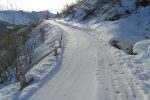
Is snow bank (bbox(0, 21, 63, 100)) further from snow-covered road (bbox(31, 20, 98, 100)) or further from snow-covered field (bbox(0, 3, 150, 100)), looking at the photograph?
snow-covered road (bbox(31, 20, 98, 100))

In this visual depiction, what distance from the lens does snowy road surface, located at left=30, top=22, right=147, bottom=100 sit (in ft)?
28.4

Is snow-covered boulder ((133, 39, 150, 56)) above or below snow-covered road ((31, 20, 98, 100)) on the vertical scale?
above

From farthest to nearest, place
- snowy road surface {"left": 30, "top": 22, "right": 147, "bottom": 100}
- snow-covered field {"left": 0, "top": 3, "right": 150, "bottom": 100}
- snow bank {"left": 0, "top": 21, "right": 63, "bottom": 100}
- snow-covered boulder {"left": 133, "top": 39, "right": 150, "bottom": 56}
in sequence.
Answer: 1. snow-covered boulder {"left": 133, "top": 39, "right": 150, "bottom": 56}
2. snow bank {"left": 0, "top": 21, "right": 63, "bottom": 100}
3. snow-covered field {"left": 0, "top": 3, "right": 150, "bottom": 100}
4. snowy road surface {"left": 30, "top": 22, "right": 147, "bottom": 100}

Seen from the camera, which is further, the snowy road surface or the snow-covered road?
the snow-covered road

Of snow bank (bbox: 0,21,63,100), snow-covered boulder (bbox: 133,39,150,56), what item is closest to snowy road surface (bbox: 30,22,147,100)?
snow bank (bbox: 0,21,63,100)

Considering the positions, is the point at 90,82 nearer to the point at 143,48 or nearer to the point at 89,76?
the point at 89,76

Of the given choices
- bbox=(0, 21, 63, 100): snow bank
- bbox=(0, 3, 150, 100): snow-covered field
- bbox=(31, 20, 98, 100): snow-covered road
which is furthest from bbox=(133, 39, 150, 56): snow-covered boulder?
bbox=(0, 21, 63, 100): snow bank

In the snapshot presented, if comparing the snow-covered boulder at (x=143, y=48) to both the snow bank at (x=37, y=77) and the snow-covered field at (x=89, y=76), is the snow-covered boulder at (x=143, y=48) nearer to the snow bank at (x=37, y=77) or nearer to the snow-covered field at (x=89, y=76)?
the snow-covered field at (x=89, y=76)

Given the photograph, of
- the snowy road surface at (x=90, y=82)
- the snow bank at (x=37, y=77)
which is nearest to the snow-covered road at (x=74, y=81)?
the snowy road surface at (x=90, y=82)

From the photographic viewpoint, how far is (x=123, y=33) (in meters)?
22.3

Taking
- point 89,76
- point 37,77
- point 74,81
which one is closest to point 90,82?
point 74,81

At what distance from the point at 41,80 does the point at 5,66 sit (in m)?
5.78

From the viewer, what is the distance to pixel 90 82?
1011 centimetres

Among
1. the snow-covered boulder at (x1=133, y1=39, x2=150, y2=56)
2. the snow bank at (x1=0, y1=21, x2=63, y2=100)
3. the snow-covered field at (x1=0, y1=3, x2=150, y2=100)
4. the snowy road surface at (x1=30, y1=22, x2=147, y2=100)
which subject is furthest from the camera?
the snow-covered boulder at (x1=133, y1=39, x2=150, y2=56)
